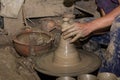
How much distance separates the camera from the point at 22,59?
3.73 m

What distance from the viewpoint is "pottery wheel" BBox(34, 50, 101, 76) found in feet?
10.2

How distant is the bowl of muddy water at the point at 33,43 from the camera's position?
3.80m

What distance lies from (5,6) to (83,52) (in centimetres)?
159

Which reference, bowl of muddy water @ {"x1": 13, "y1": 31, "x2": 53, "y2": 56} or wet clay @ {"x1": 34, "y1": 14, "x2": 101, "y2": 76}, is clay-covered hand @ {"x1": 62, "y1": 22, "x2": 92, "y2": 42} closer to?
wet clay @ {"x1": 34, "y1": 14, "x2": 101, "y2": 76}

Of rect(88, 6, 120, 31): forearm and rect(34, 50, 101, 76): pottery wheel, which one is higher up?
rect(88, 6, 120, 31): forearm

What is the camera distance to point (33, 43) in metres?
3.94

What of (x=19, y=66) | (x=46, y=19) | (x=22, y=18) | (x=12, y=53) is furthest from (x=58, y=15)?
(x=19, y=66)

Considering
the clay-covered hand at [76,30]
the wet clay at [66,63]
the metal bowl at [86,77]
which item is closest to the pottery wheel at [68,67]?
the wet clay at [66,63]

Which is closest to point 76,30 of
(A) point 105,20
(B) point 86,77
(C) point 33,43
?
(A) point 105,20

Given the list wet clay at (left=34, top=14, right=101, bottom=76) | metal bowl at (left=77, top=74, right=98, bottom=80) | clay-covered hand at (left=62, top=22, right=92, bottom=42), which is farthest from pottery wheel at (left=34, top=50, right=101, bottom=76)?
clay-covered hand at (left=62, top=22, right=92, bottom=42)

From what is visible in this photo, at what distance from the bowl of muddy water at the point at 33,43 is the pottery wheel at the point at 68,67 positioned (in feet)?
1.28

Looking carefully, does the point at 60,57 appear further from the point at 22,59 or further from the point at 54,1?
the point at 54,1

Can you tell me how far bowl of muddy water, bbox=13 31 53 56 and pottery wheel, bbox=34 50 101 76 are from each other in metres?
0.39

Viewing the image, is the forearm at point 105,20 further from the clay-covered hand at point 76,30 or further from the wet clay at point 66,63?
the wet clay at point 66,63
